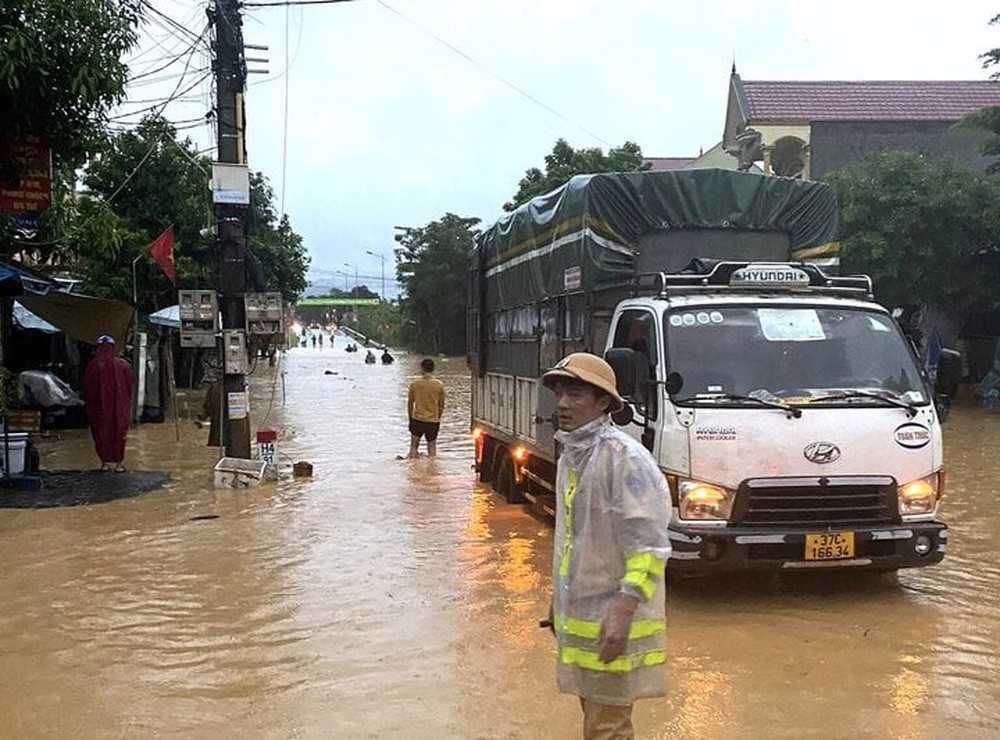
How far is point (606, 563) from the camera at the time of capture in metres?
3.18

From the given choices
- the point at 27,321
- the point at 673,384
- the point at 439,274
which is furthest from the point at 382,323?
the point at 673,384

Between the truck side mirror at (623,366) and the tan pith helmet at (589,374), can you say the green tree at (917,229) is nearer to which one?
the truck side mirror at (623,366)

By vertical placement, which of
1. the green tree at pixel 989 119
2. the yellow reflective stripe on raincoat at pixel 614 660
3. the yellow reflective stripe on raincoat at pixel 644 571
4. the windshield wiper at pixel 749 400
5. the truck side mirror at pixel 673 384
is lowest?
the yellow reflective stripe on raincoat at pixel 614 660

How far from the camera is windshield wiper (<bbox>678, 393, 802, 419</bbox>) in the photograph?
613 cm

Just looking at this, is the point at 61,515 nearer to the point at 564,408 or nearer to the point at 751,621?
the point at 751,621

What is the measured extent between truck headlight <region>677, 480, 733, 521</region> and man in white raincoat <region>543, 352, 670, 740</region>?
289 cm

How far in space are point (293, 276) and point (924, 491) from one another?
30.3m

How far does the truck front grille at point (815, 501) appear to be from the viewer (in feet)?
19.7

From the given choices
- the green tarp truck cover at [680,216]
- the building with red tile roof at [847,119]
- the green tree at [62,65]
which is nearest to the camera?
the green tarp truck cover at [680,216]

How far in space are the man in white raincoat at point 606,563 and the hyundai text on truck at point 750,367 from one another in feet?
8.22

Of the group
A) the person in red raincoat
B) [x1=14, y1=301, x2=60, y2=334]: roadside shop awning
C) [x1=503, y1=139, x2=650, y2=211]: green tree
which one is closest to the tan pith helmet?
the person in red raincoat

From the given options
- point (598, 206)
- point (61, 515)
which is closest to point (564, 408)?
point (598, 206)

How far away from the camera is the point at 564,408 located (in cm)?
330

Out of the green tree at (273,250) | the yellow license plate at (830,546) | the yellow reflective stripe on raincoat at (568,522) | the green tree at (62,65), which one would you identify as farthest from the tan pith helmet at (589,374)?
the green tree at (273,250)
